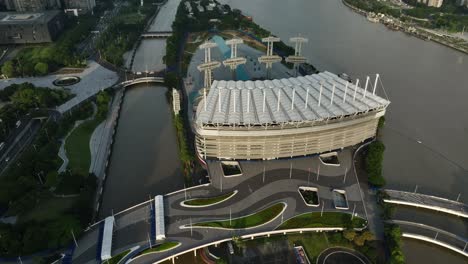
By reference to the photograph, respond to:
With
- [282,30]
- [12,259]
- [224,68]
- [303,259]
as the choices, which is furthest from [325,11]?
[12,259]

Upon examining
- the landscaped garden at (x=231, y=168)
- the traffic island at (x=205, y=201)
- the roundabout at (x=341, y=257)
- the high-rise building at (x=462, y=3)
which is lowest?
the roundabout at (x=341, y=257)

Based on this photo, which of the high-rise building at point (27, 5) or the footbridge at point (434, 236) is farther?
the high-rise building at point (27, 5)

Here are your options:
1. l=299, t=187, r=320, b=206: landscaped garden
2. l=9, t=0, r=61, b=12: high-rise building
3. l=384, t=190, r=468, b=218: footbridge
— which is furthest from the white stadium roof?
l=9, t=0, r=61, b=12: high-rise building

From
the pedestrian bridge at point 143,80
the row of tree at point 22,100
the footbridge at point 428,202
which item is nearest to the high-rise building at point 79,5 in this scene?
the pedestrian bridge at point 143,80

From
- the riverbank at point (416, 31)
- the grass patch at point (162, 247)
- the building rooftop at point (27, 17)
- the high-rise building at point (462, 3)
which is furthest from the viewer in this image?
the high-rise building at point (462, 3)

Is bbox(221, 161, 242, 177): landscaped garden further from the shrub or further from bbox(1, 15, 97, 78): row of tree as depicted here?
bbox(1, 15, 97, 78): row of tree

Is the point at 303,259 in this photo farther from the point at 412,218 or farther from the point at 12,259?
the point at 12,259

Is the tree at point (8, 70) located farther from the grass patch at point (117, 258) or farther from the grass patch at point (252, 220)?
the grass patch at point (252, 220)
